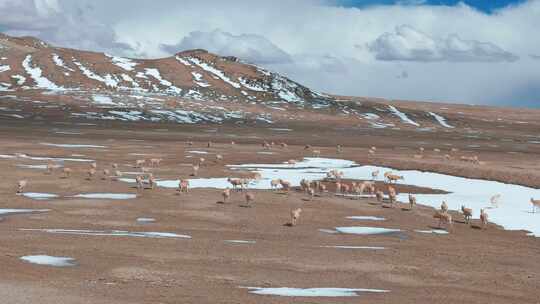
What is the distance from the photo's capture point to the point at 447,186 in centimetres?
5469

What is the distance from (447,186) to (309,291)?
34861 millimetres

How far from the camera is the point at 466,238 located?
3456 cm

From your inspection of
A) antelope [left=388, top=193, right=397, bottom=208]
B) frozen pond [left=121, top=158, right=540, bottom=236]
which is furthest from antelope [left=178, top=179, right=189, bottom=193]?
antelope [left=388, top=193, right=397, bottom=208]

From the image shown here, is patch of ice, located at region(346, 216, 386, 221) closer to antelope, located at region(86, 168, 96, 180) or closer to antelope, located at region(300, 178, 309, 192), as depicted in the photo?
antelope, located at region(300, 178, 309, 192)

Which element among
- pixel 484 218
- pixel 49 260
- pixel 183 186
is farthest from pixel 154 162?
pixel 49 260

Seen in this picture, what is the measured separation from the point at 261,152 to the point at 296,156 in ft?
22.0

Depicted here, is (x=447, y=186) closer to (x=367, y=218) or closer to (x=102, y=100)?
(x=367, y=218)

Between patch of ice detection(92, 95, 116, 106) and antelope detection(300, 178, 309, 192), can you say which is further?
patch of ice detection(92, 95, 116, 106)

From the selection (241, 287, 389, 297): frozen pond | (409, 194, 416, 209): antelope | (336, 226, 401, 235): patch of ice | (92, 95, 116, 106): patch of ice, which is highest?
(92, 95, 116, 106): patch of ice

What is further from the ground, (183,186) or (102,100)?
(102,100)

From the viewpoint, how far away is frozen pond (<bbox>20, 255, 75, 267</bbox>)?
24673mm

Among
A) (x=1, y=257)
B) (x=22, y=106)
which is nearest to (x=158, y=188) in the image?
(x=1, y=257)

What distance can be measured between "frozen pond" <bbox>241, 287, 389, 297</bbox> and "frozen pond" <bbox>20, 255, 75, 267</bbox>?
7.18 metres

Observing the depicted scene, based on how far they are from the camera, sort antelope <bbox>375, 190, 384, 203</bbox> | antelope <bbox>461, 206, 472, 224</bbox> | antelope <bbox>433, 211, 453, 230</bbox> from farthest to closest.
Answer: antelope <bbox>375, 190, 384, 203</bbox>
antelope <bbox>461, 206, 472, 224</bbox>
antelope <bbox>433, 211, 453, 230</bbox>
